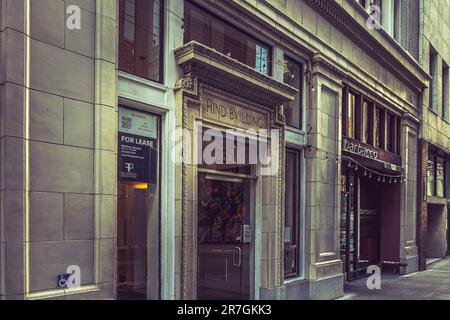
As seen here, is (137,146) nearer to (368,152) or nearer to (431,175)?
(368,152)

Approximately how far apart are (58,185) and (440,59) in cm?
2117

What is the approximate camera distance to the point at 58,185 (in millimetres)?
5738

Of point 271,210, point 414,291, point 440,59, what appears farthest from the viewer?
point 440,59

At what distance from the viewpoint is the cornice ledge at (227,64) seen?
7.60 m

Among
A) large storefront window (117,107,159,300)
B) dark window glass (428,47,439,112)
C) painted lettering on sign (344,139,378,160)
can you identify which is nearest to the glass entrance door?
large storefront window (117,107,159,300)

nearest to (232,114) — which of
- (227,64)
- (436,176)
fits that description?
(227,64)

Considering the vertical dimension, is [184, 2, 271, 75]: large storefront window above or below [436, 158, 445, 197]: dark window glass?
above

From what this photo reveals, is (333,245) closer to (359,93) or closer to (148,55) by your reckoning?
(359,93)

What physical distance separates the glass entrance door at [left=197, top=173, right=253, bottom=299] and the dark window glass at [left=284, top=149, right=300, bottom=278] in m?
1.45

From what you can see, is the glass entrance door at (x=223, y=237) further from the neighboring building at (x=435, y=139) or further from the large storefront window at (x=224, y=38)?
the neighboring building at (x=435, y=139)

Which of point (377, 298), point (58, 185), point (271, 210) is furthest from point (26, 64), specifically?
point (377, 298)

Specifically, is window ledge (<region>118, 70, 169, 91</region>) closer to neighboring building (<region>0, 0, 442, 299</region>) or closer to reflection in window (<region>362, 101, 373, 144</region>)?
neighboring building (<region>0, 0, 442, 299</region>)

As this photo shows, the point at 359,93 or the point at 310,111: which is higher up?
the point at 359,93

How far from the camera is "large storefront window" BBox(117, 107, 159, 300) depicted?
7000mm
